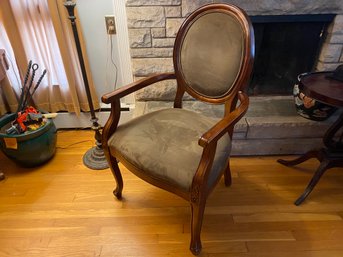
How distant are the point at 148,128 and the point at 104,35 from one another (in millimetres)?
862

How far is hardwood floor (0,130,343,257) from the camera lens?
1.10m

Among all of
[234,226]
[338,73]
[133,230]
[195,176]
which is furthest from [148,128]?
[338,73]

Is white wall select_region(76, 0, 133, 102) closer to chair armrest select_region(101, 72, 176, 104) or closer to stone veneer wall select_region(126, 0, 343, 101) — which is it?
stone veneer wall select_region(126, 0, 343, 101)

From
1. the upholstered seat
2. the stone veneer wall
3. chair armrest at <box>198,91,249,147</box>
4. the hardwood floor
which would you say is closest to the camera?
chair armrest at <box>198,91,249,147</box>

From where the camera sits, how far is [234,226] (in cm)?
118

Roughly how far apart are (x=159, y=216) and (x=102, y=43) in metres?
1.16

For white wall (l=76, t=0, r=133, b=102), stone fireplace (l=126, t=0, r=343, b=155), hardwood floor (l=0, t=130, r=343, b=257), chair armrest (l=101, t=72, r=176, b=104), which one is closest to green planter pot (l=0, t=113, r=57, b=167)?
hardwood floor (l=0, t=130, r=343, b=257)

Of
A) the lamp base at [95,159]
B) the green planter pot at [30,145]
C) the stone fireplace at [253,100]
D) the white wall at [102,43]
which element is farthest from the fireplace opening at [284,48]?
the green planter pot at [30,145]

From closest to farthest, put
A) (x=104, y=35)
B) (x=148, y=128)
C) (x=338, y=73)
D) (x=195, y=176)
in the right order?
(x=195, y=176), (x=148, y=128), (x=338, y=73), (x=104, y=35)

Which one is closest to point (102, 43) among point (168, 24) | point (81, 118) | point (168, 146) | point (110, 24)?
point (110, 24)

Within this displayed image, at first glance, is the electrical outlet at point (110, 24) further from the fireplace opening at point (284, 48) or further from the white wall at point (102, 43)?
the fireplace opening at point (284, 48)

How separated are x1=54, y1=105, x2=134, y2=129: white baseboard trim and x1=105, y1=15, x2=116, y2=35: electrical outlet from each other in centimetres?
53

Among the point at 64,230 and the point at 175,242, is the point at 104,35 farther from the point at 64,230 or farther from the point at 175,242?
the point at 175,242

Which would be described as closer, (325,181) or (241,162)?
(325,181)
